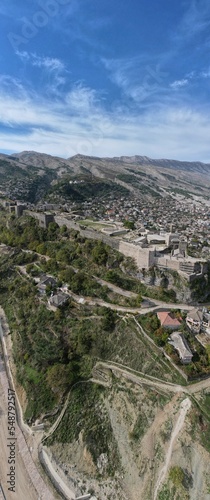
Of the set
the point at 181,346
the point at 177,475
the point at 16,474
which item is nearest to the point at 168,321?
the point at 181,346

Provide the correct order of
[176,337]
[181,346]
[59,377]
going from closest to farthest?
1. [181,346]
2. [59,377]
3. [176,337]

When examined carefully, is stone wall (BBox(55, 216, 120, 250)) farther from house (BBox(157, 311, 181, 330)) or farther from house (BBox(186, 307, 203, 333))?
house (BBox(186, 307, 203, 333))

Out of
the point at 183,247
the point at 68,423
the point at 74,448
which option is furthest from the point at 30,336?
the point at 183,247

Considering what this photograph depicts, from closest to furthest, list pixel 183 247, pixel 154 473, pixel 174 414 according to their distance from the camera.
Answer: pixel 154 473
pixel 174 414
pixel 183 247

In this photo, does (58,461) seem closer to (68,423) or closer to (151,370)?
(68,423)

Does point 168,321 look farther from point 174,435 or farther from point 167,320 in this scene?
point 174,435

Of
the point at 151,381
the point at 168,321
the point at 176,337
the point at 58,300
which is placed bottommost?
the point at 151,381
